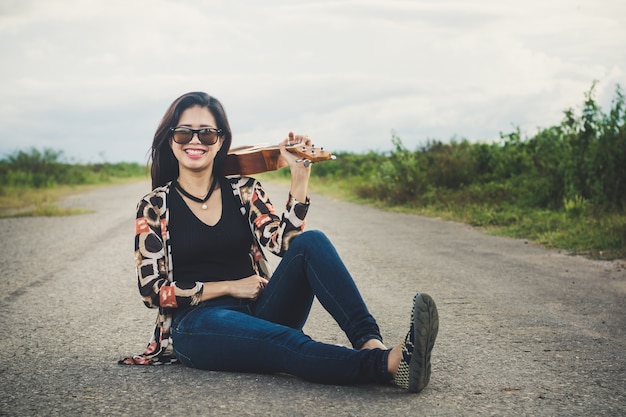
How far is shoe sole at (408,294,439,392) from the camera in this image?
9.02 feet

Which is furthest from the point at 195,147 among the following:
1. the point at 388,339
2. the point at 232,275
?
the point at 388,339

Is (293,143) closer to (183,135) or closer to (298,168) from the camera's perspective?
(298,168)

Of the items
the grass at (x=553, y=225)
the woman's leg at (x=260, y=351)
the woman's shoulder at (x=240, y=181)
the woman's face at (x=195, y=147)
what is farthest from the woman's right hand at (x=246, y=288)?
the grass at (x=553, y=225)

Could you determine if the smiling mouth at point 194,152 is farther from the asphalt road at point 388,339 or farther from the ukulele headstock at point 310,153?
the asphalt road at point 388,339

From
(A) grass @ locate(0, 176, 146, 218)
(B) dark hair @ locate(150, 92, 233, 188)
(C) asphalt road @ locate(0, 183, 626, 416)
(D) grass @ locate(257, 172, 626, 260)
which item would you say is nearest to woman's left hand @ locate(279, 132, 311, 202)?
(B) dark hair @ locate(150, 92, 233, 188)

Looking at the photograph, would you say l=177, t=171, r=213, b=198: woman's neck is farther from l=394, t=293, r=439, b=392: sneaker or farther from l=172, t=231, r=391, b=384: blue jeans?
l=394, t=293, r=439, b=392: sneaker

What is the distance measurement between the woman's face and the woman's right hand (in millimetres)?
629

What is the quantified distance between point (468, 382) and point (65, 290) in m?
3.99

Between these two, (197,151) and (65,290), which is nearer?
(197,151)

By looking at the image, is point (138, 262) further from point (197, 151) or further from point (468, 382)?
point (468, 382)

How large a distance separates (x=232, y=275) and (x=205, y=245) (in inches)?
8.2

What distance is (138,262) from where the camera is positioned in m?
3.28

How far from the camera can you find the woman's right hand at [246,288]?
3.37m

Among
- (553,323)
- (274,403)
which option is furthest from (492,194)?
(274,403)
